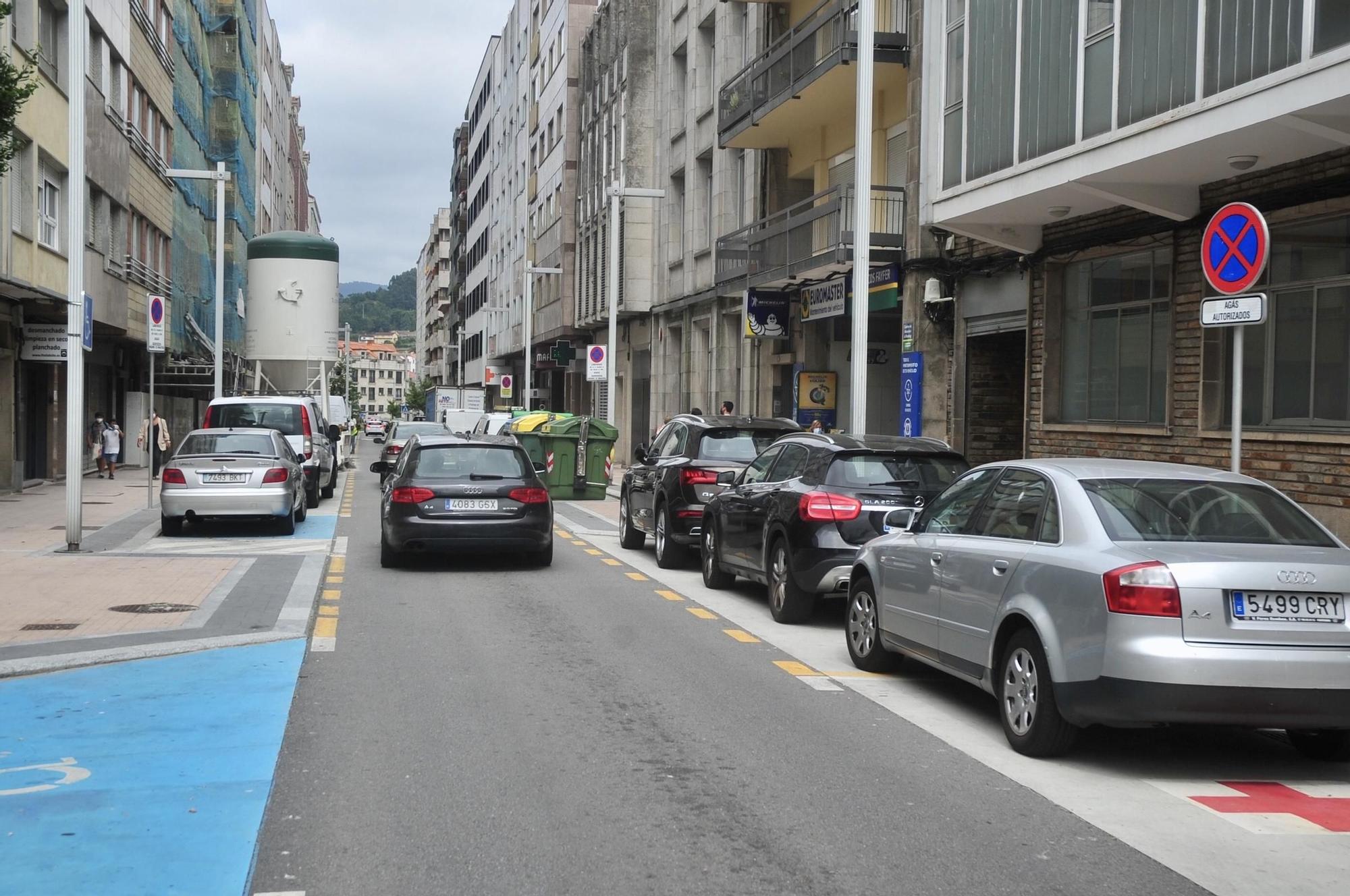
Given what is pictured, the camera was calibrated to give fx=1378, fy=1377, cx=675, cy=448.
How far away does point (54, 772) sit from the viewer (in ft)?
20.8

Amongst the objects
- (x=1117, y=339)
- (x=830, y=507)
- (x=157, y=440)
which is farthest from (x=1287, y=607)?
(x=157, y=440)

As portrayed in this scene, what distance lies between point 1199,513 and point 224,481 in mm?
14540

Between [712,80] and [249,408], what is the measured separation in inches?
610

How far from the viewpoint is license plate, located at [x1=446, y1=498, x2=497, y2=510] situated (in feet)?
48.2

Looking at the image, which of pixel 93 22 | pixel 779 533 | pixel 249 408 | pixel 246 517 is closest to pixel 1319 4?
pixel 779 533

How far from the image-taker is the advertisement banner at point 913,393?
20.8m

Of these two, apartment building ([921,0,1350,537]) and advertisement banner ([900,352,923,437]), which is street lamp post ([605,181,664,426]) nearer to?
advertisement banner ([900,352,923,437])

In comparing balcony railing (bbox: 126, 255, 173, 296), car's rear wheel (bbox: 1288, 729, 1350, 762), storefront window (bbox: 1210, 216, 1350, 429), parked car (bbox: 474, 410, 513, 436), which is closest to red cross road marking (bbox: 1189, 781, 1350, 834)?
car's rear wheel (bbox: 1288, 729, 1350, 762)

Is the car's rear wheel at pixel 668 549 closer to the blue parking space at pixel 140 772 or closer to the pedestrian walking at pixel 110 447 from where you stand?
the blue parking space at pixel 140 772

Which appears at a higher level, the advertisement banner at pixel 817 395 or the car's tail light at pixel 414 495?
the advertisement banner at pixel 817 395

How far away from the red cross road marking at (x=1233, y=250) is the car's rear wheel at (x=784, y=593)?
3958 millimetres

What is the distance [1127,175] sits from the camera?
1378 centimetres

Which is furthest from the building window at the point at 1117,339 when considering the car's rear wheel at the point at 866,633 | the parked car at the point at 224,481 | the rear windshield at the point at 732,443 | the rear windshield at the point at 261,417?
the rear windshield at the point at 261,417

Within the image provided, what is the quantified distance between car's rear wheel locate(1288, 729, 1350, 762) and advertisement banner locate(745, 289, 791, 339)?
67.4 ft
